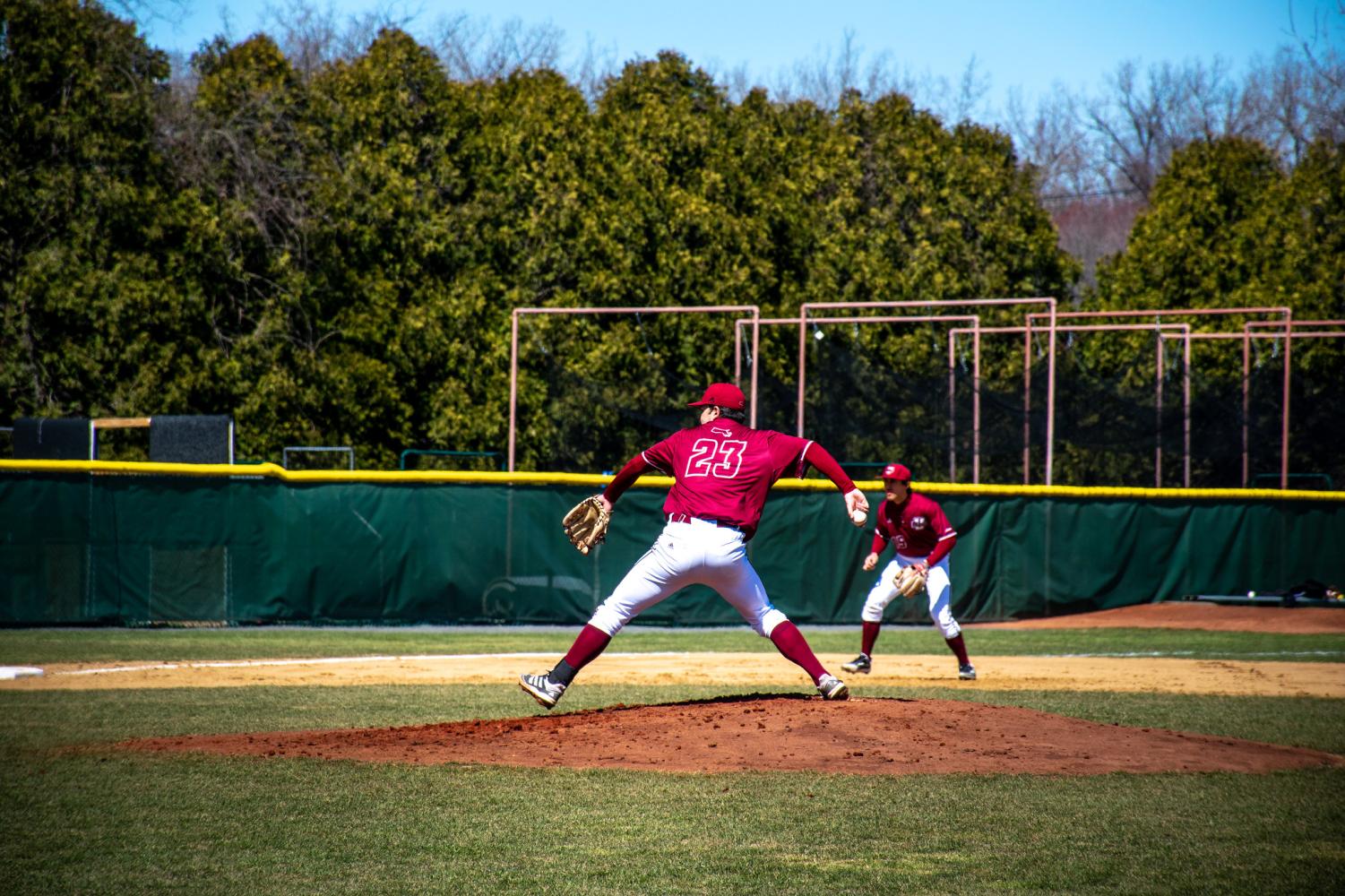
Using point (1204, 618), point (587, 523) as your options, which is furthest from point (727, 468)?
point (1204, 618)

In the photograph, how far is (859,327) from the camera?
2458 centimetres

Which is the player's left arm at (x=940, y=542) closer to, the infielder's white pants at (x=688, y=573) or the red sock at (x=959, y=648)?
the red sock at (x=959, y=648)

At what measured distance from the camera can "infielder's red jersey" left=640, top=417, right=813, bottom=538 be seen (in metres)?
7.78

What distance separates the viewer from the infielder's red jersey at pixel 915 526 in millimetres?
11594

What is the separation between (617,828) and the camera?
18.2 feet

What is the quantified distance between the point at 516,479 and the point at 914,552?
657 centimetres

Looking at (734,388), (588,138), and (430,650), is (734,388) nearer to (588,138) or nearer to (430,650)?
(430,650)

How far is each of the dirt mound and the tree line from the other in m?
3.82

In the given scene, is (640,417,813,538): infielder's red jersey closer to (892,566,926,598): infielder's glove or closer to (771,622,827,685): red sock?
(771,622,827,685): red sock

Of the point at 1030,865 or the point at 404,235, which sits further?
the point at 404,235

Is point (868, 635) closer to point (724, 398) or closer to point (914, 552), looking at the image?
point (914, 552)

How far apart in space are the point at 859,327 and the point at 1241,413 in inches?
279

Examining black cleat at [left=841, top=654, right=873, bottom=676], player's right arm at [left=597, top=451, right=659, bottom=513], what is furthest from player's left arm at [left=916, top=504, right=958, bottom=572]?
player's right arm at [left=597, top=451, right=659, bottom=513]

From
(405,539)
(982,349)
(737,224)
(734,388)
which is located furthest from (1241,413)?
(734,388)
